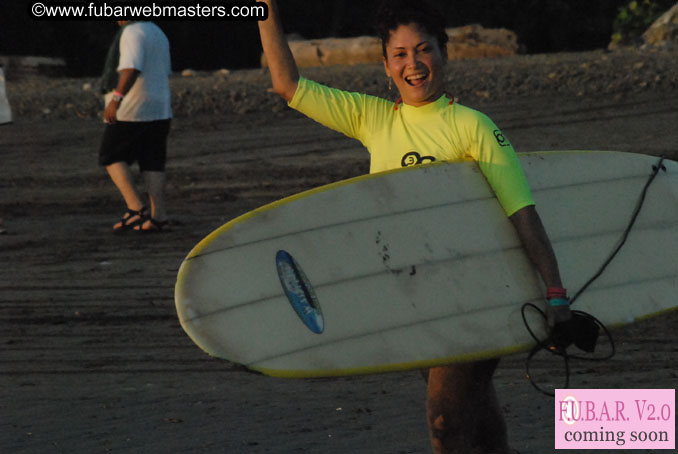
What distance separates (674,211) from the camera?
4.55 meters

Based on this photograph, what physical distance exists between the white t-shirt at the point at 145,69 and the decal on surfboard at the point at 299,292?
5.52m

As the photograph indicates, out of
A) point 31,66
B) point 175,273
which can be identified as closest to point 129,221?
point 175,273

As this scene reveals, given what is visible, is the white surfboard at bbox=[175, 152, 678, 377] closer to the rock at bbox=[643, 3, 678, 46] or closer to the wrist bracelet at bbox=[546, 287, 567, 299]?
the wrist bracelet at bbox=[546, 287, 567, 299]

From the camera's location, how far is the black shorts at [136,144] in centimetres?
930

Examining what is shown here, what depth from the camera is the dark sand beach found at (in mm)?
4849

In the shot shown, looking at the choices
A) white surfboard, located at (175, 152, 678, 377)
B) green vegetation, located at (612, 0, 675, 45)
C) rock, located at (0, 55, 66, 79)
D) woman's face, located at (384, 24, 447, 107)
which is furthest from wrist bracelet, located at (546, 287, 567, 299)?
rock, located at (0, 55, 66, 79)

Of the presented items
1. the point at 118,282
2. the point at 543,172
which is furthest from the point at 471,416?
the point at 118,282

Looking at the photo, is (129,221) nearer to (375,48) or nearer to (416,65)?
(416,65)

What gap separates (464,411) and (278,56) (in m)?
1.28

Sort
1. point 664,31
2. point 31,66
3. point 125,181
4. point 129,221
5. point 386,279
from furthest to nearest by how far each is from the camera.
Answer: point 31,66 → point 664,31 → point 129,221 → point 125,181 → point 386,279

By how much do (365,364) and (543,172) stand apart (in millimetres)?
1074

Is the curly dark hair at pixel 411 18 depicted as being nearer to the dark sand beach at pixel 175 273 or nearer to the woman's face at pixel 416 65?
the woman's face at pixel 416 65

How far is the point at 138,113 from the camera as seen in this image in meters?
9.27

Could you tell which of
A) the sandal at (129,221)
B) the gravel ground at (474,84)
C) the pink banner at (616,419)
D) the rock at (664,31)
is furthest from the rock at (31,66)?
the pink banner at (616,419)
